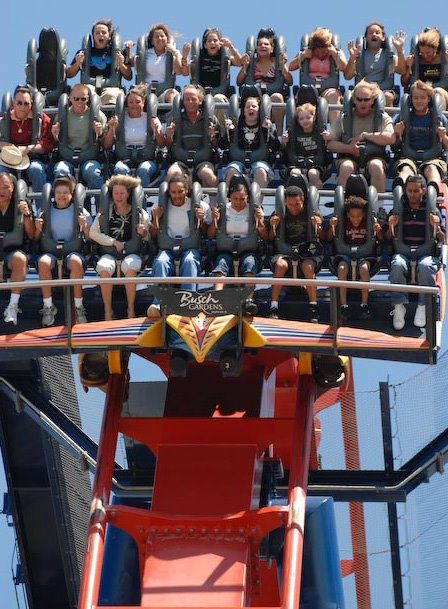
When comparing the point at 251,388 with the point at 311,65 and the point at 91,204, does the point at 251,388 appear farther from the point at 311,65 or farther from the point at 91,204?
the point at 311,65

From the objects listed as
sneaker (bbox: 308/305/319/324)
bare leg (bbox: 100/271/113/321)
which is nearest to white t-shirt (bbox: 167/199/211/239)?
bare leg (bbox: 100/271/113/321)

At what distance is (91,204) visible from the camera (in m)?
23.3

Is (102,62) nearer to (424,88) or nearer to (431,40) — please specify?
(431,40)

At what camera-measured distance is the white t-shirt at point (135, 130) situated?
23016 mm

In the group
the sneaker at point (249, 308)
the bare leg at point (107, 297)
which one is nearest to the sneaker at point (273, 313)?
the sneaker at point (249, 308)

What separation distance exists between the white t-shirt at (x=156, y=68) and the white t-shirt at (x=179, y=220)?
4.86m

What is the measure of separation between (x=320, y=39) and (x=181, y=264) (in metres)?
5.50

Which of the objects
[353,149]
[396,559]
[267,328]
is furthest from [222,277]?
[396,559]

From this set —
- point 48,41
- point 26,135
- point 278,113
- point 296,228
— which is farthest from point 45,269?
point 48,41

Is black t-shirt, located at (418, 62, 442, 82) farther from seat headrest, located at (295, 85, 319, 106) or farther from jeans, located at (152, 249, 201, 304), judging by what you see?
jeans, located at (152, 249, 201, 304)

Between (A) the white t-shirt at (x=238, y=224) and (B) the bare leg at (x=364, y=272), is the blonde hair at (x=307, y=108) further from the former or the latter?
(B) the bare leg at (x=364, y=272)

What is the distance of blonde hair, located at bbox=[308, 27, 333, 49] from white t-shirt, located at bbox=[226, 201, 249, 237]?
4967mm

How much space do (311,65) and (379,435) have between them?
4258mm

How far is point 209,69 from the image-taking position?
25094 mm
